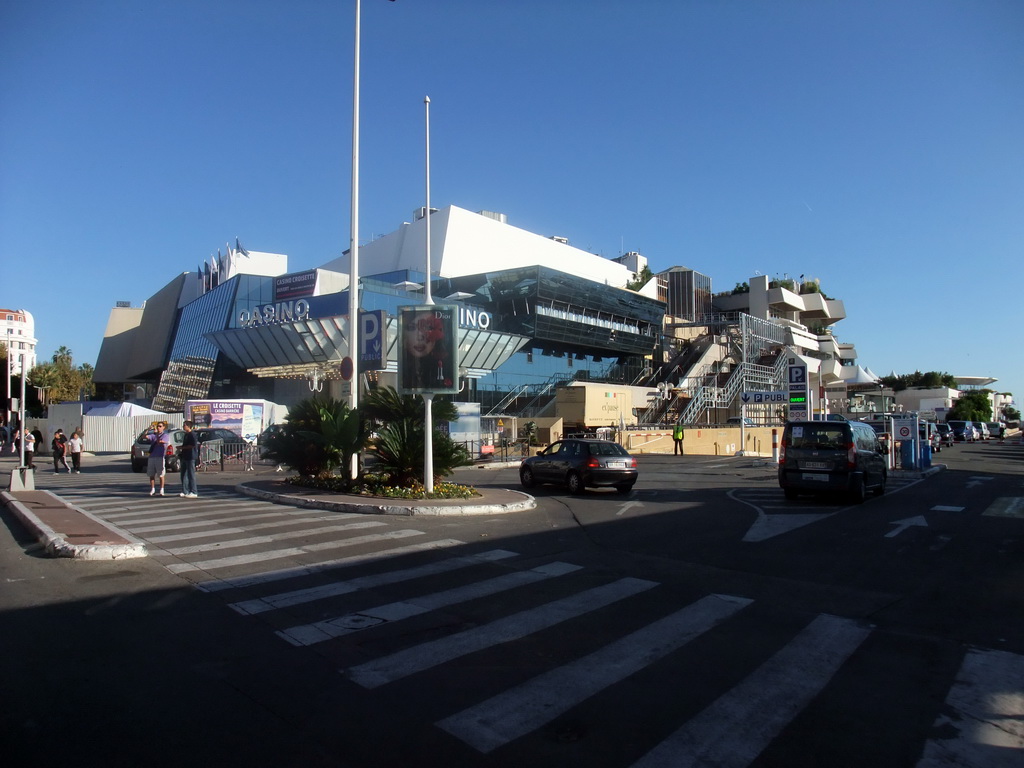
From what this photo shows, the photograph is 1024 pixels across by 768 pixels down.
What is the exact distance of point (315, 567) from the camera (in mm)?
9023

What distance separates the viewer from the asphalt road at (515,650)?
168 inches

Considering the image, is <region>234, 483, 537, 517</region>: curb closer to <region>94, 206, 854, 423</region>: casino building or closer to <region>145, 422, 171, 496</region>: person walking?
<region>145, 422, 171, 496</region>: person walking

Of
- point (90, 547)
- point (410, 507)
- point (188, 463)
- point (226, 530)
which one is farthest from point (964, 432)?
point (90, 547)

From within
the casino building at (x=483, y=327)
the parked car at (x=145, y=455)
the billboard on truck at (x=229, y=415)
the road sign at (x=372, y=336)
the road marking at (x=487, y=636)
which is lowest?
the road marking at (x=487, y=636)

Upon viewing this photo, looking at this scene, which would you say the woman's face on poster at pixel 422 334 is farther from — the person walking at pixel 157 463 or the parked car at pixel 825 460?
the parked car at pixel 825 460

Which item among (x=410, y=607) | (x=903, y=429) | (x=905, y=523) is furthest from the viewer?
(x=903, y=429)

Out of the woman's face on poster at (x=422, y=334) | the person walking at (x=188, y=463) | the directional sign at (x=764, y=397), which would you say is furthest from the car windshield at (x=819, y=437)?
the directional sign at (x=764, y=397)

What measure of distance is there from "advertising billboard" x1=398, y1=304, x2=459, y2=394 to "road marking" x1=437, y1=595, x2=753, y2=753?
31.6 ft

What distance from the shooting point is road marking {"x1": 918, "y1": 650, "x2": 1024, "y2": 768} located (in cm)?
415

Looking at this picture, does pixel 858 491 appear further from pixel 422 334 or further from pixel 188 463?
pixel 188 463

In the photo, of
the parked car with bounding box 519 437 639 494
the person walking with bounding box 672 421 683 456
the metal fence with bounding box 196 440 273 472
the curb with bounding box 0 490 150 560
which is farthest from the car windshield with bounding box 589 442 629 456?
the person walking with bounding box 672 421 683 456

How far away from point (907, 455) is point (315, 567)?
2523cm

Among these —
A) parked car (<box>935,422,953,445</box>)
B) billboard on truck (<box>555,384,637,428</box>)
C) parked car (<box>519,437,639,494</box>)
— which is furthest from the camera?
parked car (<box>935,422,953,445</box>)

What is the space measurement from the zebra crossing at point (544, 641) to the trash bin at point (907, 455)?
2237 cm
